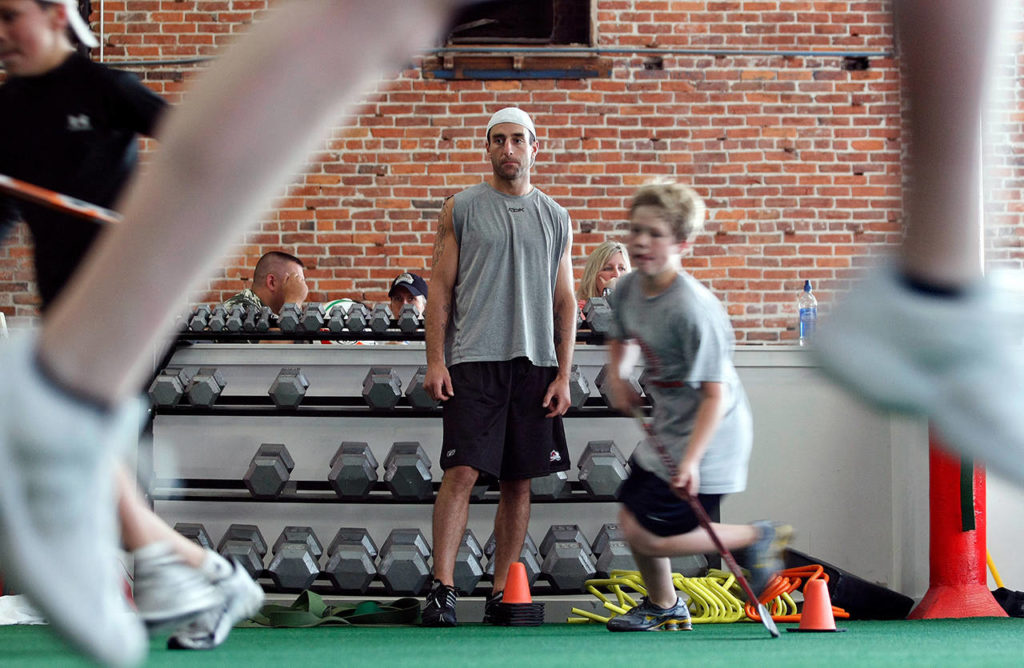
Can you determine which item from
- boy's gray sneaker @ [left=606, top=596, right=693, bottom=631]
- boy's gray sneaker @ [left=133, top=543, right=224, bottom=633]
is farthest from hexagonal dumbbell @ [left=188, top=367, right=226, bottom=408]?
boy's gray sneaker @ [left=133, top=543, right=224, bottom=633]

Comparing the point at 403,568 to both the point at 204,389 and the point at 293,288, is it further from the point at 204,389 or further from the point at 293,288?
the point at 293,288

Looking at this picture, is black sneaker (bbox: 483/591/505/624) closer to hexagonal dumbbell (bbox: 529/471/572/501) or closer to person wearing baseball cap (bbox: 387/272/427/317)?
hexagonal dumbbell (bbox: 529/471/572/501)

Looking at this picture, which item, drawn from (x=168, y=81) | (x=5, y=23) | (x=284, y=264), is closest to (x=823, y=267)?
(x=284, y=264)

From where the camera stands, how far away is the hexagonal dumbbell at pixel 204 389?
4043 mm

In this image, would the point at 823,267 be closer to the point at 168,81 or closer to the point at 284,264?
the point at 284,264

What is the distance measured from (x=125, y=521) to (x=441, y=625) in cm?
193

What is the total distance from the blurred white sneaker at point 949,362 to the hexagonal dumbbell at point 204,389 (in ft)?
10.9

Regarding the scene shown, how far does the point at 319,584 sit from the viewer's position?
440cm

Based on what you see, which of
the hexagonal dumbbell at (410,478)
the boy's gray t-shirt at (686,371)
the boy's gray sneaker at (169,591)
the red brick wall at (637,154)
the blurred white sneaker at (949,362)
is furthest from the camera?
the red brick wall at (637,154)

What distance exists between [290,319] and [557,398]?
3.49 feet

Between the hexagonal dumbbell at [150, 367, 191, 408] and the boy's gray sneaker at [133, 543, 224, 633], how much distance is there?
2.68 m

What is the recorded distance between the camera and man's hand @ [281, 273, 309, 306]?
5.69 metres

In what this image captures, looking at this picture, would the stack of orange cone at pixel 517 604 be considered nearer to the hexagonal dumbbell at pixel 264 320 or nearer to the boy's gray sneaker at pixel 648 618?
the boy's gray sneaker at pixel 648 618

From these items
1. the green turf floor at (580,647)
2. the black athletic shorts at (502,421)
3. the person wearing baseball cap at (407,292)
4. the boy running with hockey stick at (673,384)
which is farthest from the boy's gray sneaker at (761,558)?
the person wearing baseball cap at (407,292)
